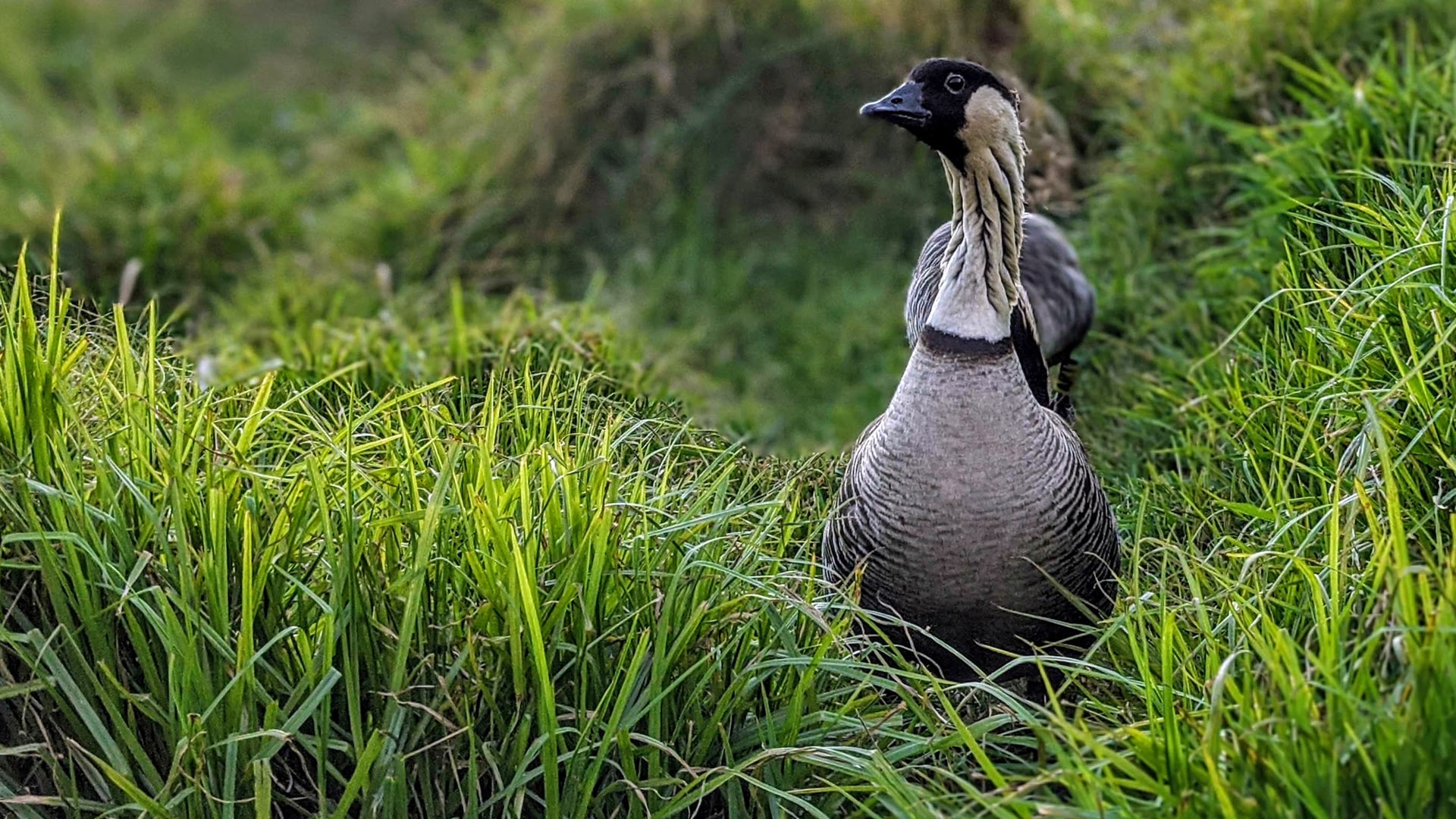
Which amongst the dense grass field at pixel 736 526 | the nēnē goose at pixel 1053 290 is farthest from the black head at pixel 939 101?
the nēnē goose at pixel 1053 290

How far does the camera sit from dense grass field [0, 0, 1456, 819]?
2521mm

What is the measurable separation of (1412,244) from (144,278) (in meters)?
4.65

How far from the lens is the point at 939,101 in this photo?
3.22 meters

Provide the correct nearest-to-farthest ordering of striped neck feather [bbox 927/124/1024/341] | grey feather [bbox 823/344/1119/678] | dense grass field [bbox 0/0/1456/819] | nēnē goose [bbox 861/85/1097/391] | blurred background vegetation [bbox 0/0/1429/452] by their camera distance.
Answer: dense grass field [bbox 0/0/1456/819] < grey feather [bbox 823/344/1119/678] < striped neck feather [bbox 927/124/1024/341] < nēnē goose [bbox 861/85/1097/391] < blurred background vegetation [bbox 0/0/1429/452]

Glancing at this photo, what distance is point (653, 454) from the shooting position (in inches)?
127

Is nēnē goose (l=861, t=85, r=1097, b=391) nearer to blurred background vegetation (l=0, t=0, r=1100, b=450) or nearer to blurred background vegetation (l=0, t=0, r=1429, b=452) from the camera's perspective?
blurred background vegetation (l=0, t=0, r=1429, b=452)

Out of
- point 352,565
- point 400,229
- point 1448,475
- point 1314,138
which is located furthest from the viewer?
point 400,229

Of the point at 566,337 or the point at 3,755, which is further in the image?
the point at 566,337

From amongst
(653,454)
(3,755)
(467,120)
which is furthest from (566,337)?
(467,120)

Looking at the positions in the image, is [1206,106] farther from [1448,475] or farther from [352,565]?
[352,565]

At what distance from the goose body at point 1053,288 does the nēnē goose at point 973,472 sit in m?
0.99

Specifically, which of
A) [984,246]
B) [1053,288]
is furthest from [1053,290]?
[984,246]

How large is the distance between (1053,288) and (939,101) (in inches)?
55.4

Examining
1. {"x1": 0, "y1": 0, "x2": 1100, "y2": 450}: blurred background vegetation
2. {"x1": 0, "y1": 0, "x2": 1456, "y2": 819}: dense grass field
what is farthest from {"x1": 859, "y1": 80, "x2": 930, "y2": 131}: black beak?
{"x1": 0, "y1": 0, "x2": 1100, "y2": 450}: blurred background vegetation
